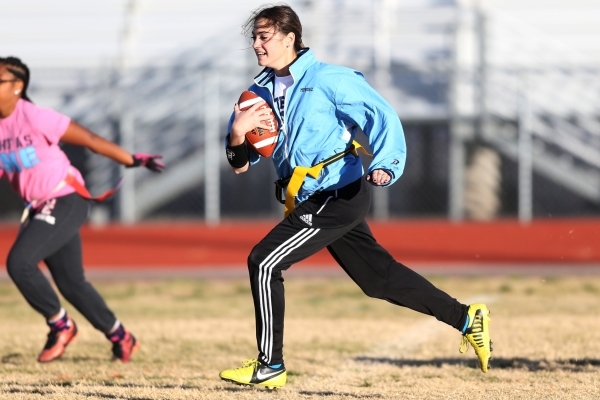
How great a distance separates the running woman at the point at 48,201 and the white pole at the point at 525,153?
881cm

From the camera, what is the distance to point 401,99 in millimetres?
16031

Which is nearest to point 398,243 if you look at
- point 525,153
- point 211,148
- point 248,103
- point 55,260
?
point 525,153

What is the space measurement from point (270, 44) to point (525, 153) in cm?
1022

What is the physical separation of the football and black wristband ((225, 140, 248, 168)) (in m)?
0.06

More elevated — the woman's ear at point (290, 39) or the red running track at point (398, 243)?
the woman's ear at point (290, 39)

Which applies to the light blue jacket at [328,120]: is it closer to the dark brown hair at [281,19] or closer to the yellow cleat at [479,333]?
the dark brown hair at [281,19]

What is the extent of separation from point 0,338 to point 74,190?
191cm

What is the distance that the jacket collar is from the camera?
17.8 feet

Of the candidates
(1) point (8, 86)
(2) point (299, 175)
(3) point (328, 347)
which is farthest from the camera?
(3) point (328, 347)

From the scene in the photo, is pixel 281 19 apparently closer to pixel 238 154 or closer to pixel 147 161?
pixel 238 154

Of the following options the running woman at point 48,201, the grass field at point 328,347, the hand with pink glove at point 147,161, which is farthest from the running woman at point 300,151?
the running woman at point 48,201

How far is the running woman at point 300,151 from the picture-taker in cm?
535

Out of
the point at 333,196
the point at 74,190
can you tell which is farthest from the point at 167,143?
the point at 333,196

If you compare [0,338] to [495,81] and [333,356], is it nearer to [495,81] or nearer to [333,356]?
[333,356]
